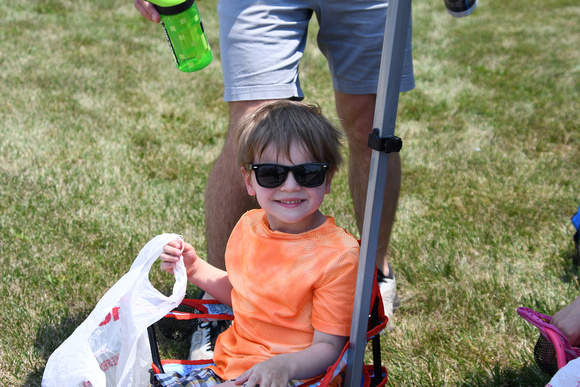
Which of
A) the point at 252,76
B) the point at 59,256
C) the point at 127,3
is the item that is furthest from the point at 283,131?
the point at 127,3

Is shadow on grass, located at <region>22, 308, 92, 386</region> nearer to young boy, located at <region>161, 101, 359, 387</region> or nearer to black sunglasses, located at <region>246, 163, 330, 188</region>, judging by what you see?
young boy, located at <region>161, 101, 359, 387</region>

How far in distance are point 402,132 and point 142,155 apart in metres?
2.12

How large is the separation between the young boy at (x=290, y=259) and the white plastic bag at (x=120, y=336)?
11 cm

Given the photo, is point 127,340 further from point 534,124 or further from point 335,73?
point 534,124

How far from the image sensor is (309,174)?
1.74m

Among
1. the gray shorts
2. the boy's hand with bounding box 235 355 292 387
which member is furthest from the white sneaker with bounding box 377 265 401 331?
the boy's hand with bounding box 235 355 292 387

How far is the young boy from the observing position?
68.1 inches

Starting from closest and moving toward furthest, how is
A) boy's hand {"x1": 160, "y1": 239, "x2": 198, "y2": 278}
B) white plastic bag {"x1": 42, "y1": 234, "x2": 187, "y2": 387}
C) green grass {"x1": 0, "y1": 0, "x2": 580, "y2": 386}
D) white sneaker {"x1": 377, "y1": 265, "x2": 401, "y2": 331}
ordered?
white plastic bag {"x1": 42, "y1": 234, "x2": 187, "y2": 387}, boy's hand {"x1": 160, "y1": 239, "x2": 198, "y2": 278}, green grass {"x1": 0, "y1": 0, "x2": 580, "y2": 386}, white sneaker {"x1": 377, "y1": 265, "x2": 401, "y2": 331}

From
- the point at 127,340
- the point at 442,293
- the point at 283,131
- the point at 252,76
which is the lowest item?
the point at 442,293

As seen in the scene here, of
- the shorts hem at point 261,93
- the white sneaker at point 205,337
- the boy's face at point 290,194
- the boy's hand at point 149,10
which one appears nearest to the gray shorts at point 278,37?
the shorts hem at point 261,93

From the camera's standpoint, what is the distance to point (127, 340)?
1.85 metres

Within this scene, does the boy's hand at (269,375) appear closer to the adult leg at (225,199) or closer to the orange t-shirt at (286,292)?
the orange t-shirt at (286,292)

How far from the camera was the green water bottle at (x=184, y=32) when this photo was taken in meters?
2.01

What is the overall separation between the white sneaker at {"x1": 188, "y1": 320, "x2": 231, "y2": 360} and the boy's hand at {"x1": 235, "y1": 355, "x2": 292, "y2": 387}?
2.25 ft
